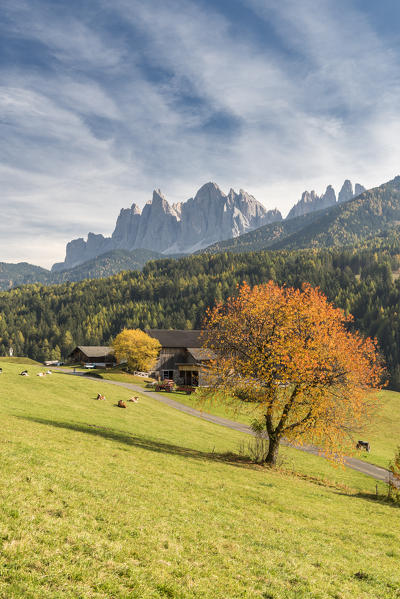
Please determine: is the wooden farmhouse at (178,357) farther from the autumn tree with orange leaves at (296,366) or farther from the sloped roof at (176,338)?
the autumn tree with orange leaves at (296,366)

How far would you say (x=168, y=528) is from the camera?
11.9m

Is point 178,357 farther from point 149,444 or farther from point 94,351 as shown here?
point 149,444

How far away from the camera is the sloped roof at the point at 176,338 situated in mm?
114750

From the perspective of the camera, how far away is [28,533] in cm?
906

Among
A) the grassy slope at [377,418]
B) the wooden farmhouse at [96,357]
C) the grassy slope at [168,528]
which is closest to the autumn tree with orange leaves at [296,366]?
the grassy slope at [168,528]

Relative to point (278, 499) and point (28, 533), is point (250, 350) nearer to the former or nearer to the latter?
point (278, 499)

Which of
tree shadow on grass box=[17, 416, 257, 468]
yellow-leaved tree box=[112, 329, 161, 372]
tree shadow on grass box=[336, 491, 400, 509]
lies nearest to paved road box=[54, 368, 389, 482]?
tree shadow on grass box=[336, 491, 400, 509]

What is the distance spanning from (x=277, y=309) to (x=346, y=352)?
21.7ft

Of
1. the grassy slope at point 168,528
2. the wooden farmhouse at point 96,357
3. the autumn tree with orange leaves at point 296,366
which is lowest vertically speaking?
the wooden farmhouse at point 96,357

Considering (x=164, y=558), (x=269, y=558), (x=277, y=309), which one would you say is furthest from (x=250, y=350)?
(x=164, y=558)

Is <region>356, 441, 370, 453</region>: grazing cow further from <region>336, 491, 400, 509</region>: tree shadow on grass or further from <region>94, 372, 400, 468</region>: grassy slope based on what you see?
<region>336, 491, 400, 509</region>: tree shadow on grass

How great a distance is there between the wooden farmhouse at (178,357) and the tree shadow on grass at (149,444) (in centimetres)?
6964

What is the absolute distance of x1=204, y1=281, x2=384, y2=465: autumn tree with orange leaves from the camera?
28.0m

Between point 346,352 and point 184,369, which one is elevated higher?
point 346,352
